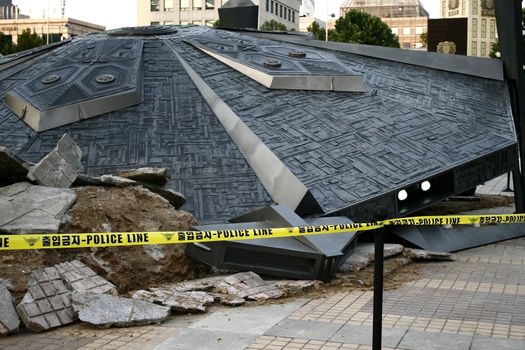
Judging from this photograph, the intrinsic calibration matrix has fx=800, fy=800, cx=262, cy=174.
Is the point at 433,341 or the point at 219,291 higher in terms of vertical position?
the point at 433,341

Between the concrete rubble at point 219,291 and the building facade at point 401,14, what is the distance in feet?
529

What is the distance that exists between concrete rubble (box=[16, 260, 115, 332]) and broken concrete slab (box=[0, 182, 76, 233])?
2.09 ft

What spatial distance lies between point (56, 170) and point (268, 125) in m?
4.63

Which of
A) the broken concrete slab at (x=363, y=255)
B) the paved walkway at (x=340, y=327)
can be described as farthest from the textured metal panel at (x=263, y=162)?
Answer: the paved walkway at (x=340, y=327)

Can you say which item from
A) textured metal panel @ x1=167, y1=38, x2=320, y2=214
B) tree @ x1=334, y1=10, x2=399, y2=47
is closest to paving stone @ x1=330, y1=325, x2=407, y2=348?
textured metal panel @ x1=167, y1=38, x2=320, y2=214

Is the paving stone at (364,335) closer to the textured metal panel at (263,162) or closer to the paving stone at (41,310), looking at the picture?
the paving stone at (41,310)

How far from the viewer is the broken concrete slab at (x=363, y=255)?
1177 cm

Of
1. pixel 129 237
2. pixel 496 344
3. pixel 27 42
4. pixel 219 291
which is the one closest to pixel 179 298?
pixel 219 291

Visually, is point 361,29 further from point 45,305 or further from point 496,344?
point 496,344

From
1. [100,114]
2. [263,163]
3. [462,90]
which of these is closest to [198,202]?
[263,163]

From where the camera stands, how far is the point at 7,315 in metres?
8.46

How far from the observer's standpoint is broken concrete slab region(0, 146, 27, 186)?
34.7 ft

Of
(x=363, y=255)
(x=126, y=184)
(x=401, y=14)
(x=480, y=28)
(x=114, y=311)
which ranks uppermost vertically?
(x=401, y=14)

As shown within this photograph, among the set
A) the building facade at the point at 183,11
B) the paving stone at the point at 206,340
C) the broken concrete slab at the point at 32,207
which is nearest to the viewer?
the paving stone at the point at 206,340
